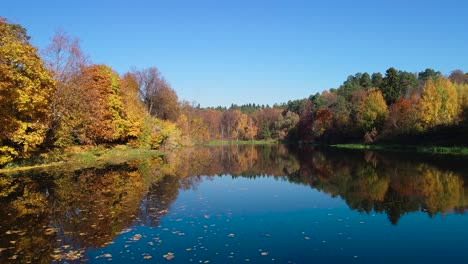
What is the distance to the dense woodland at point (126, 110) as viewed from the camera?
27.7 metres

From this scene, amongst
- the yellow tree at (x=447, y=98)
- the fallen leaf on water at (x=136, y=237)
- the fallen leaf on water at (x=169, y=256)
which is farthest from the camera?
the yellow tree at (x=447, y=98)

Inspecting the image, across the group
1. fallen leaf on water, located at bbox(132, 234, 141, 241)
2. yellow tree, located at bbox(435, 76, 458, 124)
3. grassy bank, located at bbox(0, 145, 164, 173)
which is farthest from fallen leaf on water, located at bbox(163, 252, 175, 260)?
yellow tree, located at bbox(435, 76, 458, 124)

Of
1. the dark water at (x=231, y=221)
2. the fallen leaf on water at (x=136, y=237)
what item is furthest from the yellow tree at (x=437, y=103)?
the fallen leaf on water at (x=136, y=237)

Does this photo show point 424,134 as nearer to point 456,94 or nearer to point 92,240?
point 456,94

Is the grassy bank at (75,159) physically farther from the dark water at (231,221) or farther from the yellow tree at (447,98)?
the yellow tree at (447,98)

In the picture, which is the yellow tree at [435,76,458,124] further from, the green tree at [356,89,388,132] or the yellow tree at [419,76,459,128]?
the green tree at [356,89,388,132]

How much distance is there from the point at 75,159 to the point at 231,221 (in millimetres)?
28287

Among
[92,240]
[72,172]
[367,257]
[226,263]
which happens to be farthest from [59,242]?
[72,172]

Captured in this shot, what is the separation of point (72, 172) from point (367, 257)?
24761mm

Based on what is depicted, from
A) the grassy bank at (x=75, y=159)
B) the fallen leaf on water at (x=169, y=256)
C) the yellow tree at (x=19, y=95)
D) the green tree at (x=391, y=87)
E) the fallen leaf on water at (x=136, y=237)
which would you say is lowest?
the fallen leaf on water at (x=169, y=256)

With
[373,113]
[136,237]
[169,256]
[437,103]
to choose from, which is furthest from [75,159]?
[373,113]

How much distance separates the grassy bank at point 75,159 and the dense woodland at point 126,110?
2.93ft

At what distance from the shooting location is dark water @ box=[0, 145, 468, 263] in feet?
34.1

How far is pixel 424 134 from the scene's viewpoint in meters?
59.2
